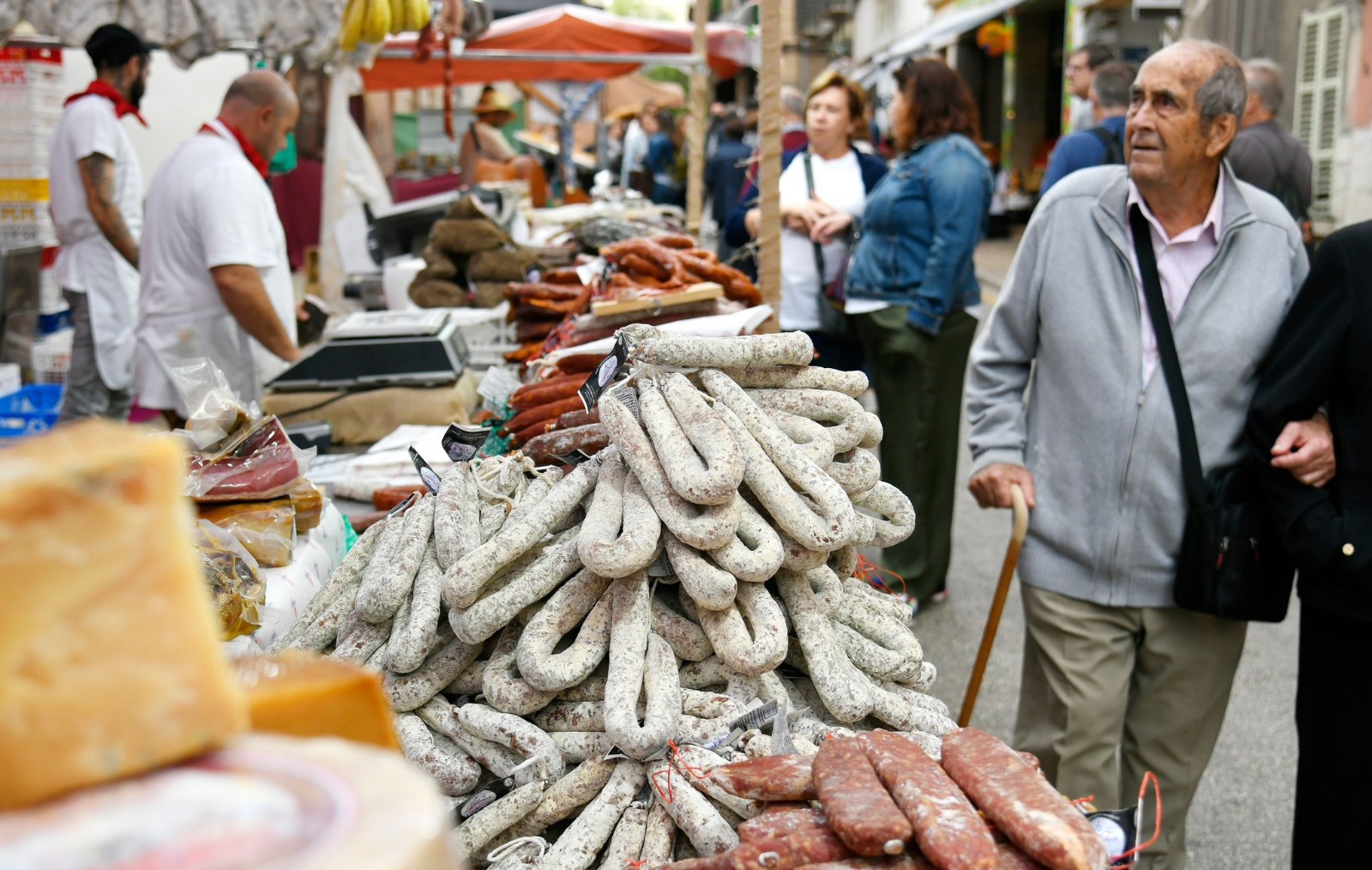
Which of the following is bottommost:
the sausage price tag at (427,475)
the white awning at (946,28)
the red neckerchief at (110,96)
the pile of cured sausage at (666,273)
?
the sausage price tag at (427,475)

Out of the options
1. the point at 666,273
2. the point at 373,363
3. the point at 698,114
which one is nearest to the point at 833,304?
the point at 666,273

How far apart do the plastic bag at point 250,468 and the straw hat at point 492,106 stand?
373 inches

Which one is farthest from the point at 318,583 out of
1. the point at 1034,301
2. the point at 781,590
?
the point at 1034,301

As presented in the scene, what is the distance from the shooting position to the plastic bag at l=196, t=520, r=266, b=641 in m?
2.34

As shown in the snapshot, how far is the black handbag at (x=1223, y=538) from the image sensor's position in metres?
2.96

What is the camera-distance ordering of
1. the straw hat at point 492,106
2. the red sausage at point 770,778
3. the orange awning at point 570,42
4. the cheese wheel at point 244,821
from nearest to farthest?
the cheese wheel at point 244,821 < the red sausage at point 770,778 < the orange awning at point 570,42 < the straw hat at point 492,106

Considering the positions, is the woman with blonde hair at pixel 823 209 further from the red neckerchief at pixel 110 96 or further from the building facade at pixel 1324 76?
the building facade at pixel 1324 76

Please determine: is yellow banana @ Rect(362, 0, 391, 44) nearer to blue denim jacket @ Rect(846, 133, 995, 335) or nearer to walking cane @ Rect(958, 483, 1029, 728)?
blue denim jacket @ Rect(846, 133, 995, 335)

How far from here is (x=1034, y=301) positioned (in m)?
3.31

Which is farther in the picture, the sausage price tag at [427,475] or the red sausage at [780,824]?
the sausage price tag at [427,475]

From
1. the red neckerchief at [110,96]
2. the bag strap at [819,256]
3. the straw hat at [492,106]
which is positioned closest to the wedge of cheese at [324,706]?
the bag strap at [819,256]

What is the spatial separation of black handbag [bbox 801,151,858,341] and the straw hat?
6.73 m

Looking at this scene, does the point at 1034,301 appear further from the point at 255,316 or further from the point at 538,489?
the point at 255,316

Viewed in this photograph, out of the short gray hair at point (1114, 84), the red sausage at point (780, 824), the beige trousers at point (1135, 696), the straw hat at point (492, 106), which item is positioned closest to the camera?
the red sausage at point (780, 824)
